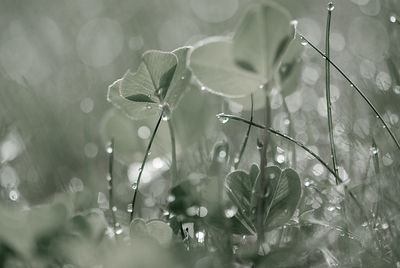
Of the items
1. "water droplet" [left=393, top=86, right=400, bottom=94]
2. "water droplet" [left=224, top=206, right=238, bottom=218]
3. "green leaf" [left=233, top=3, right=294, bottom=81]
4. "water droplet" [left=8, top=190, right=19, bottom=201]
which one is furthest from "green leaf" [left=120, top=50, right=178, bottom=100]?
"water droplet" [left=393, top=86, right=400, bottom=94]

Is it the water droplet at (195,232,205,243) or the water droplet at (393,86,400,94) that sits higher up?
the water droplet at (393,86,400,94)

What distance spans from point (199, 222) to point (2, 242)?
0.90 ft

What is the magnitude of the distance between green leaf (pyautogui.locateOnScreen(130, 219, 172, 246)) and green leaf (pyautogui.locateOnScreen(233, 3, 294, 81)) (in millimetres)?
257

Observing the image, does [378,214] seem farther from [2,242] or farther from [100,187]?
[100,187]

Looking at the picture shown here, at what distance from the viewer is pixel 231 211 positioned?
812 millimetres

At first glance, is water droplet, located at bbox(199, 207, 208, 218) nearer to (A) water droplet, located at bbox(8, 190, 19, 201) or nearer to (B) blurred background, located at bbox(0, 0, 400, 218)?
(B) blurred background, located at bbox(0, 0, 400, 218)

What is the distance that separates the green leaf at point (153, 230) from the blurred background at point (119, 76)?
0.35 m

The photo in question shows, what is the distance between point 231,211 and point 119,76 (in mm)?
1478

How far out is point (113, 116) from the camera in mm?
1223

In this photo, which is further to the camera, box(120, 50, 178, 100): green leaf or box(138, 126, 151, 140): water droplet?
box(138, 126, 151, 140): water droplet

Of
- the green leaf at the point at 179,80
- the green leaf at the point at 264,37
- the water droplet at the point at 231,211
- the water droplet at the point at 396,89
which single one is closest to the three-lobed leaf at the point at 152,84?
the green leaf at the point at 179,80

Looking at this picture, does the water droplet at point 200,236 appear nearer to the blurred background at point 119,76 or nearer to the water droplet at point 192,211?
the water droplet at point 192,211

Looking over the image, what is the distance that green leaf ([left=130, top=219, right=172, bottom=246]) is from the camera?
755 millimetres

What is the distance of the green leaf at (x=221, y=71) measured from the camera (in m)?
0.83
